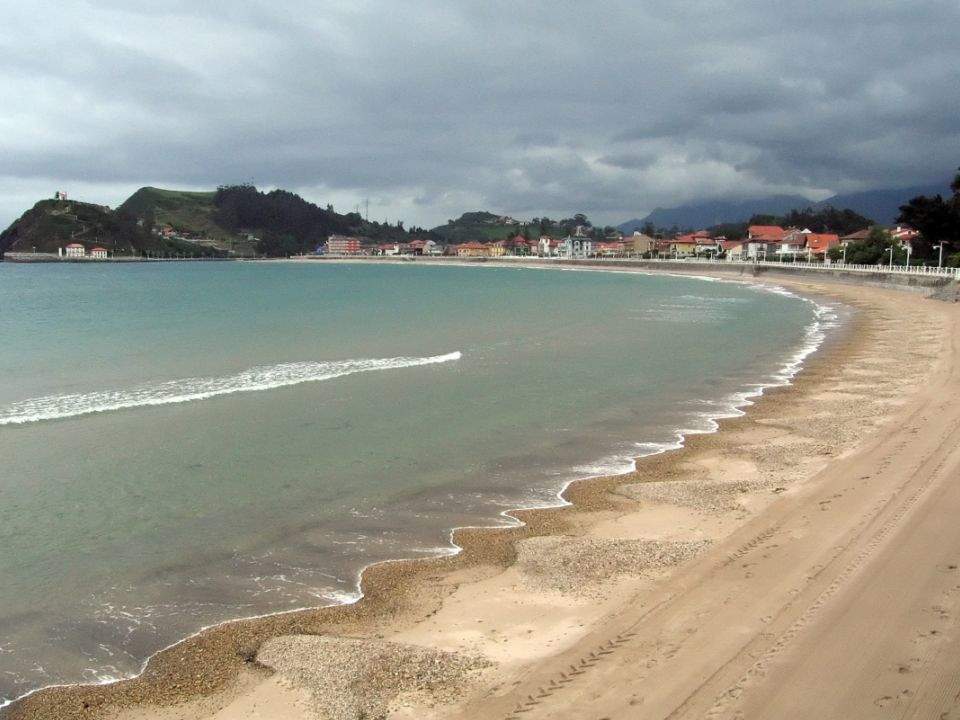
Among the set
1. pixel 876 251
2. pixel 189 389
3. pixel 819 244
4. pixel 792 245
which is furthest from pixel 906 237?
pixel 189 389

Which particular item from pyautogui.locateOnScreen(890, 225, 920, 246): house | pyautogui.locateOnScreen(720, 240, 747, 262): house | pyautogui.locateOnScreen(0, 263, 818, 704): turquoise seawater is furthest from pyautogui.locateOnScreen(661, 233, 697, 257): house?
pyautogui.locateOnScreen(0, 263, 818, 704): turquoise seawater

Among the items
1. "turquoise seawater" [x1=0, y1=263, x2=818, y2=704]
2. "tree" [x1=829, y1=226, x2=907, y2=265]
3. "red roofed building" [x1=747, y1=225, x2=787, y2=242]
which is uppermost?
"red roofed building" [x1=747, y1=225, x2=787, y2=242]

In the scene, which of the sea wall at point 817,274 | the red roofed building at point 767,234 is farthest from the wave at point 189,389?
the red roofed building at point 767,234

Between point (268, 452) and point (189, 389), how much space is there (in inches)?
272

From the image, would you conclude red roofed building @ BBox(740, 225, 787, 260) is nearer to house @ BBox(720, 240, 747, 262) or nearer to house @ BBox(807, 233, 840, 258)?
house @ BBox(720, 240, 747, 262)

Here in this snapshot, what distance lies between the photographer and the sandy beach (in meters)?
5.00

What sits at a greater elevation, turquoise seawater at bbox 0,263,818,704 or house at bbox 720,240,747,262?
house at bbox 720,240,747,262

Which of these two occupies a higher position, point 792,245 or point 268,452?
point 792,245

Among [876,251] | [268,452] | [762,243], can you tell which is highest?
[762,243]

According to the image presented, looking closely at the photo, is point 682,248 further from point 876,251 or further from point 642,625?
point 642,625

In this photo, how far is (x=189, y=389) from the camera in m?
18.5

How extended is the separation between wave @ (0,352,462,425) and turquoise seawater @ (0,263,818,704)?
0.33ft

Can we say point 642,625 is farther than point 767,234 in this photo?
No

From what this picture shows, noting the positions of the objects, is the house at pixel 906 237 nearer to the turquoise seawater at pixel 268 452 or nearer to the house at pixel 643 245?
the house at pixel 643 245
